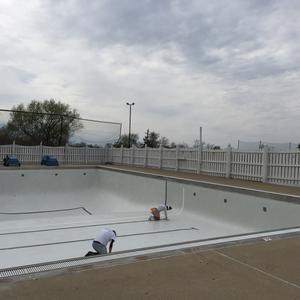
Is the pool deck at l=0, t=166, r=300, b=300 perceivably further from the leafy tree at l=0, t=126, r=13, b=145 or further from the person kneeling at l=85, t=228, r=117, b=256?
the leafy tree at l=0, t=126, r=13, b=145

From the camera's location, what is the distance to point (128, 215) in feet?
39.4

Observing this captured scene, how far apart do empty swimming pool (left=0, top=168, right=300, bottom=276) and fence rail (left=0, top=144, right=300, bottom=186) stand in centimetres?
263

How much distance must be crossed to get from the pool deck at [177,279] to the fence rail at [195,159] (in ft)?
26.7

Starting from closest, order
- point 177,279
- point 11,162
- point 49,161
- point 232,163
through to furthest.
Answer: point 177,279 → point 232,163 → point 11,162 → point 49,161

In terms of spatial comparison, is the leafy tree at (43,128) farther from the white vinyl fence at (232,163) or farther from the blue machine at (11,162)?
the white vinyl fence at (232,163)

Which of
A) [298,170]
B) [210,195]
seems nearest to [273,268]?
[210,195]

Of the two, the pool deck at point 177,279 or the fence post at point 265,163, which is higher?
the fence post at point 265,163

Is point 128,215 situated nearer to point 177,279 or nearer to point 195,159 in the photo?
point 195,159

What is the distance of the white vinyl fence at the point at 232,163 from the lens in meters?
11.8

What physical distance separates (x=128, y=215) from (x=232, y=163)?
4.86 metres

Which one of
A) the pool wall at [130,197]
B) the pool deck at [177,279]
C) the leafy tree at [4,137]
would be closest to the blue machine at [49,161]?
the pool wall at [130,197]

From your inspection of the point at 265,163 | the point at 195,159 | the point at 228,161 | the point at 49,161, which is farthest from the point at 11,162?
the point at 265,163

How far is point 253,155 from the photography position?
13.2 metres

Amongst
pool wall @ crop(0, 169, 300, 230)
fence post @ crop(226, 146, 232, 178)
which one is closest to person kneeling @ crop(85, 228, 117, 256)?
pool wall @ crop(0, 169, 300, 230)
